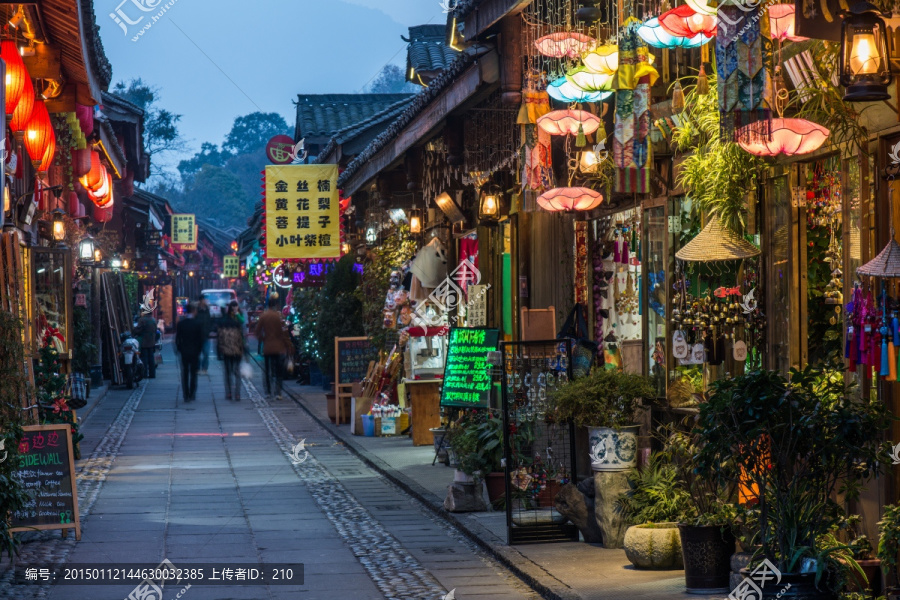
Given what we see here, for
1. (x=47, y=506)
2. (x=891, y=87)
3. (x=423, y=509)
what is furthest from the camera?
(x=423, y=509)

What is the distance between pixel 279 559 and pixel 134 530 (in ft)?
6.76

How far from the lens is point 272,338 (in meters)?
25.5

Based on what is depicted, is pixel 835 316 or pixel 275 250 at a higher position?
pixel 275 250

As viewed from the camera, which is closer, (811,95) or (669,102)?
(811,95)

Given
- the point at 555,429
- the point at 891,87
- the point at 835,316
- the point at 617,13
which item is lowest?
the point at 555,429

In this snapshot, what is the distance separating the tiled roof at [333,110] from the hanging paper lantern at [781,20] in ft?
96.8

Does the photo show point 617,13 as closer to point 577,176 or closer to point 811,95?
point 577,176

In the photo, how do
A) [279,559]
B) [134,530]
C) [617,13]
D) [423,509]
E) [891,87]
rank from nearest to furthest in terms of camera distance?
[891,87]
[279,559]
[134,530]
[617,13]
[423,509]

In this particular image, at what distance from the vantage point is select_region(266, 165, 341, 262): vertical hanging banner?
26000 mm

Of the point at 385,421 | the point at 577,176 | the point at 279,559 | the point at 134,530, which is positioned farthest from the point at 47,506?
the point at 385,421

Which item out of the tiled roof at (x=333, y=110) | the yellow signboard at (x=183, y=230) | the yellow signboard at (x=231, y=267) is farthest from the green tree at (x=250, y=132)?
the tiled roof at (x=333, y=110)

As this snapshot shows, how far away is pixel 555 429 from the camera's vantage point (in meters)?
10.8

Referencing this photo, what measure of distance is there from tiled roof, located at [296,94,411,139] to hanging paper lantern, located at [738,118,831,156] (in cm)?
2986

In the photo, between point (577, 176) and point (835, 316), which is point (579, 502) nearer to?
point (835, 316)
